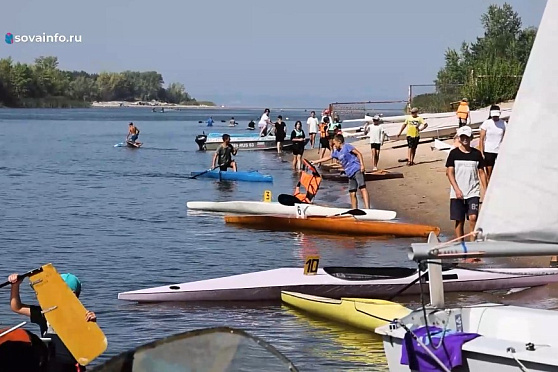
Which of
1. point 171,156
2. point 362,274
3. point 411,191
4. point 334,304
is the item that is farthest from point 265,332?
point 171,156

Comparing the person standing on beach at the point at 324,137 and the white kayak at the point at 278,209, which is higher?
the person standing on beach at the point at 324,137

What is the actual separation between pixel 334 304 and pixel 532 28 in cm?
6960

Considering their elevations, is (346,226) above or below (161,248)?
above

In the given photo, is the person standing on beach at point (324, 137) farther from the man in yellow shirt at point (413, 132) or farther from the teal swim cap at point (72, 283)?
the teal swim cap at point (72, 283)

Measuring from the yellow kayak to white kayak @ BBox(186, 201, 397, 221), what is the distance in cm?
663

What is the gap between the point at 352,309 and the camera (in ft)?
35.4

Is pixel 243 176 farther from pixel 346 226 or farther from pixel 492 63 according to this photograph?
pixel 492 63

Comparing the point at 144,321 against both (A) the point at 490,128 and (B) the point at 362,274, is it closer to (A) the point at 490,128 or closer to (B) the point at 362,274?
(B) the point at 362,274

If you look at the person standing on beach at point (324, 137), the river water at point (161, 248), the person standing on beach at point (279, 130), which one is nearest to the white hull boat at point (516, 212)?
the river water at point (161, 248)

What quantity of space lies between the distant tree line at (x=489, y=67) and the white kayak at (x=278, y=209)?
2660 cm

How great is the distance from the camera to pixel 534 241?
7020 millimetres

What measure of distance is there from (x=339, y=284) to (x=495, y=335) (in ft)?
14.6

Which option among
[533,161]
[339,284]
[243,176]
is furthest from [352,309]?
[243,176]

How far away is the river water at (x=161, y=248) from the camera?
431 inches
